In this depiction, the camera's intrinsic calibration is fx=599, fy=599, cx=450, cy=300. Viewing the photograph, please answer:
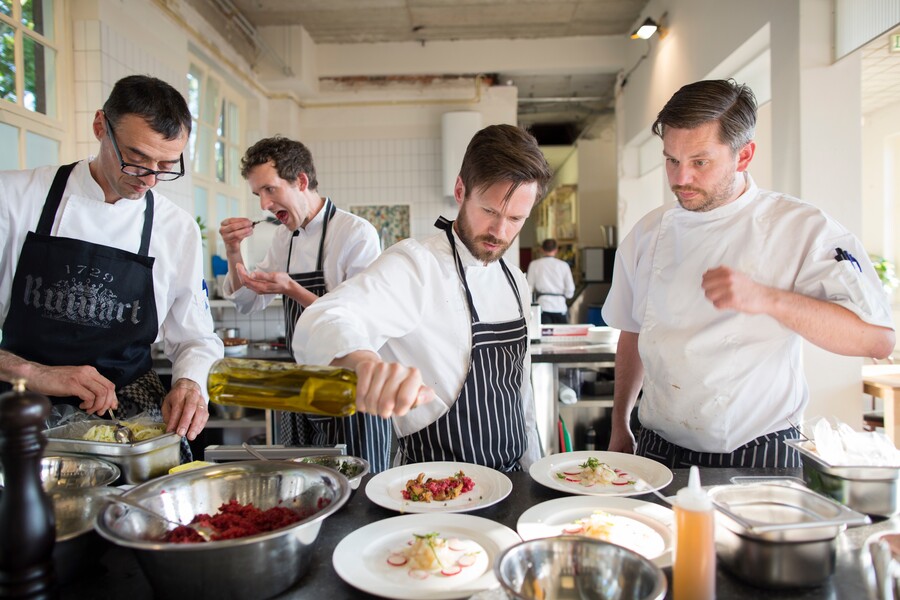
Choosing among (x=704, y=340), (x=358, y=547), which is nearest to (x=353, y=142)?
(x=704, y=340)

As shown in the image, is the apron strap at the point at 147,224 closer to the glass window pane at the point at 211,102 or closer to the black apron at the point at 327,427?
the black apron at the point at 327,427

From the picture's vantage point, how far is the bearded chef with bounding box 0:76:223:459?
1.73 m

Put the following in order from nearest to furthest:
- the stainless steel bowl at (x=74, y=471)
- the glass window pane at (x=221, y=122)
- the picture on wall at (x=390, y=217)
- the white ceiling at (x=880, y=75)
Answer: the stainless steel bowl at (x=74, y=471) → the white ceiling at (x=880, y=75) → the glass window pane at (x=221, y=122) → the picture on wall at (x=390, y=217)

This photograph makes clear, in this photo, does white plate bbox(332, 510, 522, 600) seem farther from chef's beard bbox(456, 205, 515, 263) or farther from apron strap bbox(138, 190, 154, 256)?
apron strap bbox(138, 190, 154, 256)

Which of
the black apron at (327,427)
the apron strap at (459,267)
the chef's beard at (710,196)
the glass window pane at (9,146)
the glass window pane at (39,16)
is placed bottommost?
the black apron at (327,427)

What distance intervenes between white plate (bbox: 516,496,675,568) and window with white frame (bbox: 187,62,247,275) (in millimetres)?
4616

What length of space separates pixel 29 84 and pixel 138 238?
232cm

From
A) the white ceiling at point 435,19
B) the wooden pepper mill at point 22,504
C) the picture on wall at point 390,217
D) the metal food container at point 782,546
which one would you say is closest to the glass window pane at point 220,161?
the white ceiling at point 435,19

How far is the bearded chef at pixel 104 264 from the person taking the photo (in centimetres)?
173

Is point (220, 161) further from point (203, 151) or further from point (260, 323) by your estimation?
A: point (260, 323)

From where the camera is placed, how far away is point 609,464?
1.61 metres

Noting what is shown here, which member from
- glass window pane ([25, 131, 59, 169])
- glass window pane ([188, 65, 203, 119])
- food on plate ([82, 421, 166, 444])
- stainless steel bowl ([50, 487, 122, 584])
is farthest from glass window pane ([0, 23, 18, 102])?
stainless steel bowl ([50, 487, 122, 584])

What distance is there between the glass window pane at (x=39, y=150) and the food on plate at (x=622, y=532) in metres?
3.48

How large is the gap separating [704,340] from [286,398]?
1202 mm
